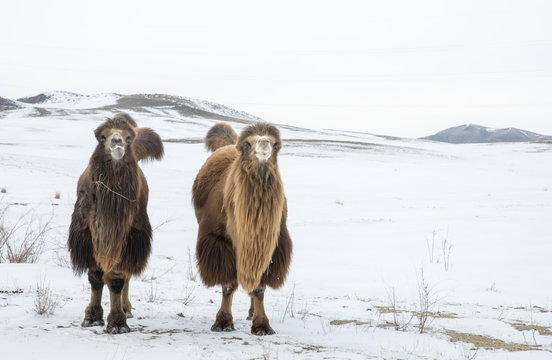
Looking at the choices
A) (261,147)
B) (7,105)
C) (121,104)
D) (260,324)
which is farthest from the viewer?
(121,104)

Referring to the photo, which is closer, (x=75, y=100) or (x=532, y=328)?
(x=532, y=328)

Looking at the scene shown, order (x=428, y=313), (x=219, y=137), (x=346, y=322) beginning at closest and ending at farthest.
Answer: (x=346, y=322), (x=428, y=313), (x=219, y=137)

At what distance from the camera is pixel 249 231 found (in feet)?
15.1

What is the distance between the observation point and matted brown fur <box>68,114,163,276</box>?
4.33m

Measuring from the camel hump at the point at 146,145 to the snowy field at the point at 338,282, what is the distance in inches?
64.8

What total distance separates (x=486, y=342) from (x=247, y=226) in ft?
7.77

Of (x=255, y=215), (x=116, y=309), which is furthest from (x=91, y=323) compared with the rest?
(x=255, y=215)

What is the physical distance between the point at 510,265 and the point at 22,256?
7.93 meters

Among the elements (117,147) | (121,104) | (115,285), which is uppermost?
(121,104)

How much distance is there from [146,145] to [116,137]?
186cm

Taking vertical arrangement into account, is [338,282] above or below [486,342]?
below

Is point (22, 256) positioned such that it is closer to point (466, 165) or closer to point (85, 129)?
point (466, 165)

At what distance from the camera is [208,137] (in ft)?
25.0

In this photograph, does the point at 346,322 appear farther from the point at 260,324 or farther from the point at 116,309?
the point at 116,309
